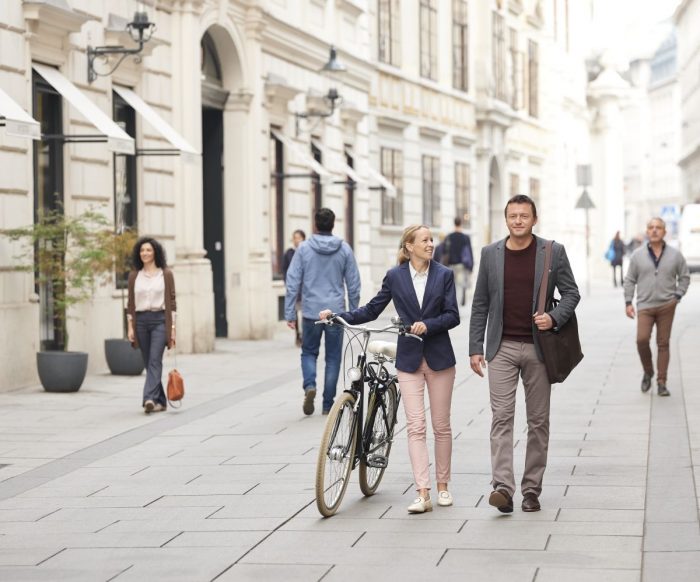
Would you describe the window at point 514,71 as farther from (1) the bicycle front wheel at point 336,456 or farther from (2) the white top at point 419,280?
(1) the bicycle front wheel at point 336,456

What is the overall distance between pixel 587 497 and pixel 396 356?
53.6 inches

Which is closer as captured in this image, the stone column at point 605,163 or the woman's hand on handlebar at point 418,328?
the woman's hand on handlebar at point 418,328

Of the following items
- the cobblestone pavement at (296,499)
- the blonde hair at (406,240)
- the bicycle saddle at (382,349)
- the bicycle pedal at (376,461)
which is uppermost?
the blonde hair at (406,240)

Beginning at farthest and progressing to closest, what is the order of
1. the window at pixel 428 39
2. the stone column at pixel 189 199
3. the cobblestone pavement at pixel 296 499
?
the window at pixel 428 39
the stone column at pixel 189 199
the cobblestone pavement at pixel 296 499

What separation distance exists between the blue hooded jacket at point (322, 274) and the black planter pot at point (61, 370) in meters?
2.99

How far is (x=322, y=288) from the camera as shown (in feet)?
42.5

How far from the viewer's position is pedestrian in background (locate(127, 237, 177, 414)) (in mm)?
13547

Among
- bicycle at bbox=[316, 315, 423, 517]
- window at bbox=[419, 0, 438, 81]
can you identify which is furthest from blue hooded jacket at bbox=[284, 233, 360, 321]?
window at bbox=[419, 0, 438, 81]

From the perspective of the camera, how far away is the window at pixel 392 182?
3191 centimetres

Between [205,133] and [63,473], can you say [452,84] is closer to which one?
[205,133]

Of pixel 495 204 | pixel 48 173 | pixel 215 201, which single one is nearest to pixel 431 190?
pixel 495 204

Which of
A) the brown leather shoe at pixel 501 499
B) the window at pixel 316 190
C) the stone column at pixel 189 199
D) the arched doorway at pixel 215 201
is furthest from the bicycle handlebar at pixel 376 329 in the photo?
the window at pixel 316 190

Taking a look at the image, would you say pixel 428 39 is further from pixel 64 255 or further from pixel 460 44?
pixel 64 255

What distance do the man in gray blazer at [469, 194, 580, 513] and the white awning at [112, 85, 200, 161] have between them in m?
10.3
